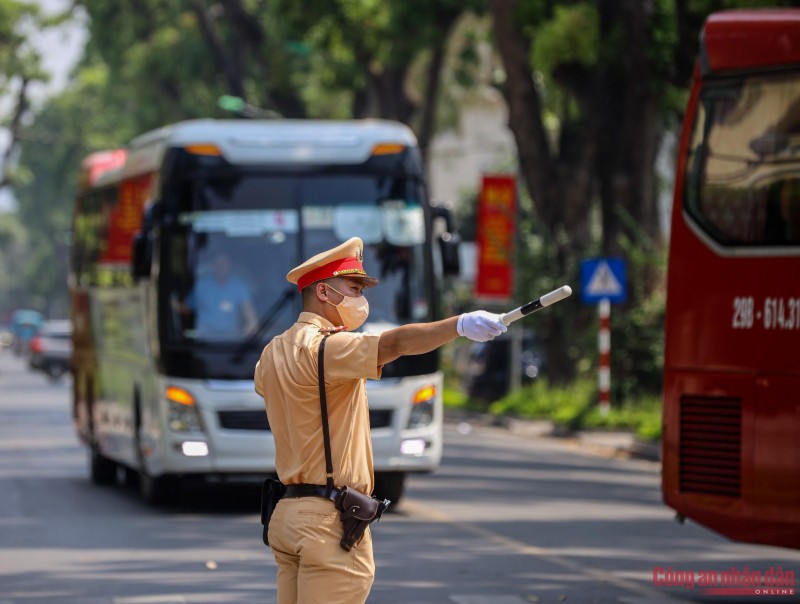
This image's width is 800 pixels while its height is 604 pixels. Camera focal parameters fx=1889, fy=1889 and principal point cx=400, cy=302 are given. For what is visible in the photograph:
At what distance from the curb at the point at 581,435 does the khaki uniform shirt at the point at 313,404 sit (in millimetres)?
17419

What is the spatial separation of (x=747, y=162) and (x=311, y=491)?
218 inches

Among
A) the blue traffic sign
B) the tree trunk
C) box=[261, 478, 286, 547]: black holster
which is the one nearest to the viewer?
box=[261, 478, 286, 547]: black holster

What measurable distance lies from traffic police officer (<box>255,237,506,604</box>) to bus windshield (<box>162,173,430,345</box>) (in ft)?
29.0

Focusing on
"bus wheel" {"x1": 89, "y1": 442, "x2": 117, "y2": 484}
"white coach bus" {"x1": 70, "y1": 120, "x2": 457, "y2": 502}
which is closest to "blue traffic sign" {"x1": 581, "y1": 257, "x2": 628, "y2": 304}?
"bus wheel" {"x1": 89, "y1": 442, "x2": 117, "y2": 484}

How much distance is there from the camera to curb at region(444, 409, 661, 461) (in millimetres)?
24016

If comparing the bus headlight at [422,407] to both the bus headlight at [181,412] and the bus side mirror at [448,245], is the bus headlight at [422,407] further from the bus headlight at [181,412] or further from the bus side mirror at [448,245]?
the bus headlight at [181,412]

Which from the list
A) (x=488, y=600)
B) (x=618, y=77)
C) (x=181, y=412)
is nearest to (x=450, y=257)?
(x=181, y=412)

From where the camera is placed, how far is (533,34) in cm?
2867

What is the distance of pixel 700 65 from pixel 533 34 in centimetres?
1761

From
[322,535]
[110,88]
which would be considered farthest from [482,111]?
[322,535]

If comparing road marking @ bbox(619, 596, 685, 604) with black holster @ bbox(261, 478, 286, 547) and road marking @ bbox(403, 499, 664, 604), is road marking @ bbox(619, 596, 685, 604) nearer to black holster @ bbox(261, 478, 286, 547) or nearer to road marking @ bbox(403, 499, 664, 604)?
road marking @ bbox(403, 499, 664, 604)

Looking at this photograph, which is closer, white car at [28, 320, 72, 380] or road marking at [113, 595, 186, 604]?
road marking at [113, 595, 186, 604]

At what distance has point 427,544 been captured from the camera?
1336 centimetres

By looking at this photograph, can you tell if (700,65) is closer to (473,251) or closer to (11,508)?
(11,508)
